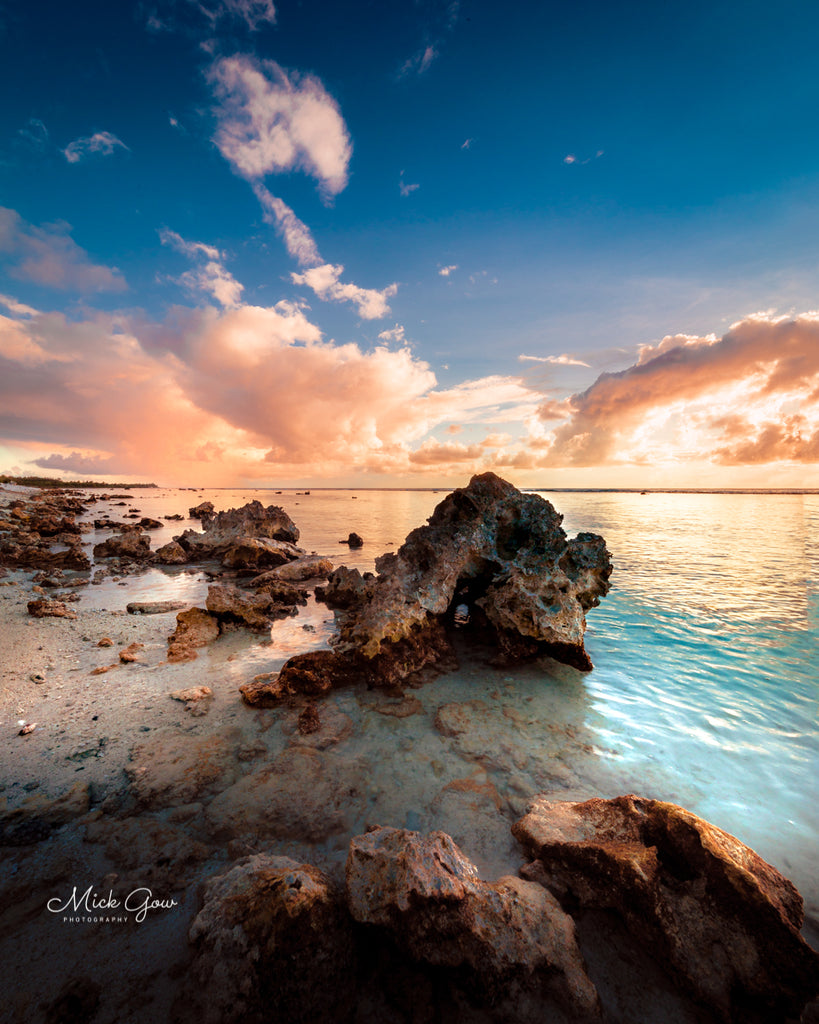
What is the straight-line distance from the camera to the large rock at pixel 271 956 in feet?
8.02

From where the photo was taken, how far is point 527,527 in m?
10.1

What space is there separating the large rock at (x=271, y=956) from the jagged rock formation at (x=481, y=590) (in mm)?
4238

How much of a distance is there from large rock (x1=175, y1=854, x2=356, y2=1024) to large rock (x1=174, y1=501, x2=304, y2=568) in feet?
56.7

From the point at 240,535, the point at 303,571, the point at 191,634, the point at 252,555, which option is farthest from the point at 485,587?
the point at 240,535

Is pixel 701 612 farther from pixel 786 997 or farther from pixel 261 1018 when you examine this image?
pixel 261 1018

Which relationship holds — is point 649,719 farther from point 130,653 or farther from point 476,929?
point 130,653

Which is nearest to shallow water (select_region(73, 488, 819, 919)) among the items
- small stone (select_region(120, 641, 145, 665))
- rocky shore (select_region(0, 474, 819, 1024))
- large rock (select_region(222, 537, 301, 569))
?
rocky shore (select_region(0, 474, 819, 1024))

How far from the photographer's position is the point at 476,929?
2748 millimetres

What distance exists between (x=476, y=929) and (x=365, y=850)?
97 cm

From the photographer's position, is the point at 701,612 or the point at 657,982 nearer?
the point at 657,982

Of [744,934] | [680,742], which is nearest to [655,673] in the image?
[680,742]

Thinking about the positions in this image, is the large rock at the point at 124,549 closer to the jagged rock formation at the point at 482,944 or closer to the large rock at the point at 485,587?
the large rock at the point at 485,587

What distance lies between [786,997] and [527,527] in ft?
26.5

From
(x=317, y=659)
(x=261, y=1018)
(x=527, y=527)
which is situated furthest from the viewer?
(x=527, y=527)
